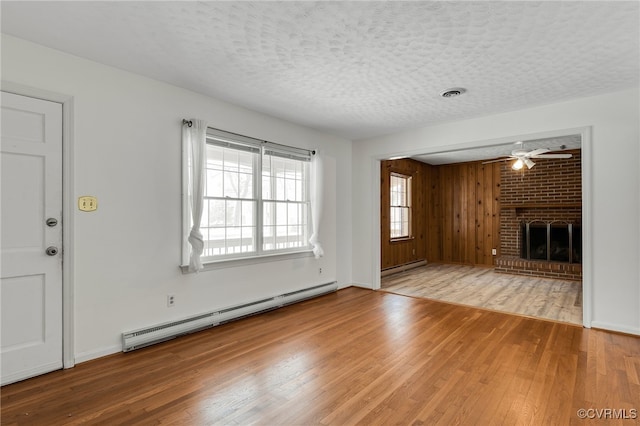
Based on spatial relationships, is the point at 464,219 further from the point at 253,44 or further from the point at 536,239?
the point at 253,44

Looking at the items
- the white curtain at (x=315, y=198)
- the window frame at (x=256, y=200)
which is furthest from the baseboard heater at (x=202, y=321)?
the white curtain at (x=315, y=198)

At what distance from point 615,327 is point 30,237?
18.5 ft

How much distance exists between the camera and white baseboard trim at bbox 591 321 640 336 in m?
3.41

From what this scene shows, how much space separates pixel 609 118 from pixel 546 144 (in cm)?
270

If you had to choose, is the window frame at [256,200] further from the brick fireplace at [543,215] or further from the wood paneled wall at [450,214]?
the brick fireplace at [543,215]

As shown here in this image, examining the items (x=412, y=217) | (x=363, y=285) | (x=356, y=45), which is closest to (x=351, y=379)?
(x=356, y=45)

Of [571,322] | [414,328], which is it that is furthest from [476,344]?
[571,322]

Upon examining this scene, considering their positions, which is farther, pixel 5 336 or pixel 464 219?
pixel 464 219

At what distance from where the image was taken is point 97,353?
2.86 meters

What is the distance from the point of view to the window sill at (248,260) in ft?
12.0

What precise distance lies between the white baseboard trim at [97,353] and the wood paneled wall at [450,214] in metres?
5.23

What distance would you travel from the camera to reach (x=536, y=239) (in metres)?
7.05

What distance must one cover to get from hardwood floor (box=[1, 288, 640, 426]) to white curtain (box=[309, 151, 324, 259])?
1.49 metres

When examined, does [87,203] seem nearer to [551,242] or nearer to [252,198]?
[252,198]
